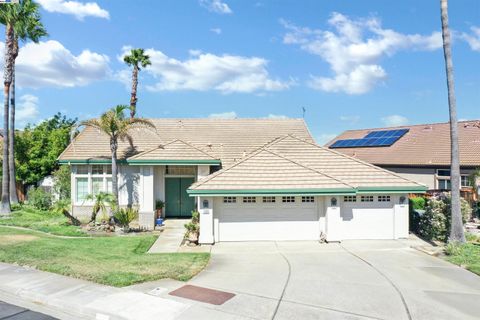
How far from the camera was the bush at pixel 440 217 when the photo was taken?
1584cm

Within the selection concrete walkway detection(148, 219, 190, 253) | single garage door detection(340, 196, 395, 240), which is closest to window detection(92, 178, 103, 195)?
concrete walkway detection(148, 219, 190, 253)

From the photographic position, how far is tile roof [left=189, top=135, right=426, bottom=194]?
1551cm

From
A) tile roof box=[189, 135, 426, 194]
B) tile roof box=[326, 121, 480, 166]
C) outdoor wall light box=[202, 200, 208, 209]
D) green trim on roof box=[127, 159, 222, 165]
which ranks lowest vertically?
outdoor wall light box=[202, 200, 208, 209]

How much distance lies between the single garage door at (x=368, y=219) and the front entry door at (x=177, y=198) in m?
9.09

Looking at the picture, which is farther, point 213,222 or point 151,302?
point 213,222

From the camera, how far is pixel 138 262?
12203mm

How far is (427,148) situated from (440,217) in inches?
645

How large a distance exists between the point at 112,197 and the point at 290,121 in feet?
45.1

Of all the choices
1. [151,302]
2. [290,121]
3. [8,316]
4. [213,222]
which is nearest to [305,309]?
[151,302]

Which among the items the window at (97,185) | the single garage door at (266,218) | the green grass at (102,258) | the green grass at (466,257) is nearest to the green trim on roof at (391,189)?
the single garage door at (266,218)

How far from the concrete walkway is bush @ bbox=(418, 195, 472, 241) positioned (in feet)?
34.7

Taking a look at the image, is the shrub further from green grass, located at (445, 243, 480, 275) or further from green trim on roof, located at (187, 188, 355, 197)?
green grass, located at (445, 243, 480, 275)

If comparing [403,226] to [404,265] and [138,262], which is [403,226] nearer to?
[404,265]

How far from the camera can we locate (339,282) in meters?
10.5
